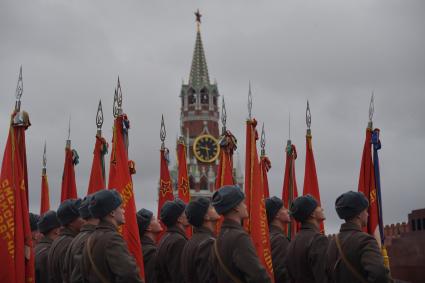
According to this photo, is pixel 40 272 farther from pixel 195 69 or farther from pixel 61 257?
pixel 195 69

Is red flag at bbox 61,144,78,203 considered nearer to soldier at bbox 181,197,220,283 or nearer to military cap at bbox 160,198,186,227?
military cap at bbox 160,198,186,227

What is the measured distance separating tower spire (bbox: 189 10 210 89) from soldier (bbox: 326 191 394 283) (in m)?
72.5

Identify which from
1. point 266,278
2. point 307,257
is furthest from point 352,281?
point 307,257

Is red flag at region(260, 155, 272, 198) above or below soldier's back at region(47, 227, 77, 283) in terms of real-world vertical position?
above

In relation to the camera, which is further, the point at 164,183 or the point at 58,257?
the point at 164,183

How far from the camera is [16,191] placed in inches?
396

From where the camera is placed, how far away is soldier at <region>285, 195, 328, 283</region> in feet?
30.4

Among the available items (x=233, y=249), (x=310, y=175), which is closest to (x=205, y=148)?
(x=310, y=175)

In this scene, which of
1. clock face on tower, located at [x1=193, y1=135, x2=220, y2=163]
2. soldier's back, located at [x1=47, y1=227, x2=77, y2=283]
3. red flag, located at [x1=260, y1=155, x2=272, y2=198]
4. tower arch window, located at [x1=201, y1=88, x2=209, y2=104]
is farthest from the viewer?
tower arch window, located at [x1=201, y1=88, x2=209, y2=104]

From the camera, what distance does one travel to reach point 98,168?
1320 centimetres

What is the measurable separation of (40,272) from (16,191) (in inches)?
66.6

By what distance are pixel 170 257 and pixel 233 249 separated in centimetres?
263

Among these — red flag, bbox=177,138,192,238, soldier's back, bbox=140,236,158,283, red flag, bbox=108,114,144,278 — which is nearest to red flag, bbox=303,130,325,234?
red flag, bbox=177,138,192,238

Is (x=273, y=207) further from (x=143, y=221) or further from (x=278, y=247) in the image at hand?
(x=143, y=221)
